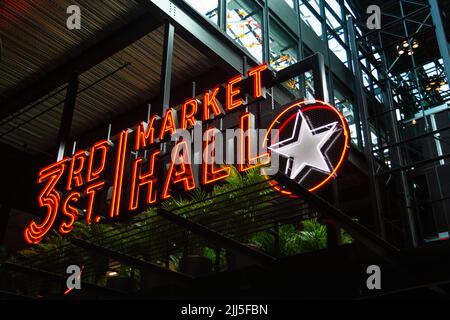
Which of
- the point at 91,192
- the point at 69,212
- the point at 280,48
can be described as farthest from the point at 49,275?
the point at 280,48

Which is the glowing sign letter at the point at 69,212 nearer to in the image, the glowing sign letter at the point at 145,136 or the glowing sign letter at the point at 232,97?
the glowing sign letter at the point at 145,136

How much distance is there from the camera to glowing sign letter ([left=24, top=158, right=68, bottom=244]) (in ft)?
26.5

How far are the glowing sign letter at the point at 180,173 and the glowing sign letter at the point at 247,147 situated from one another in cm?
69

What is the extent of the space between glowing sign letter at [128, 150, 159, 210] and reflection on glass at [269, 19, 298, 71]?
224 inches

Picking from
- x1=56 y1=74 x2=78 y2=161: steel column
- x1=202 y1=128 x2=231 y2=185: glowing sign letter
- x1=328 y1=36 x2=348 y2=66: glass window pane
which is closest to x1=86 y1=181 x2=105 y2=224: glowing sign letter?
x1=56 y1=74 x2=78 y2=161: steel column

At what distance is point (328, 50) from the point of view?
14320 millimetres

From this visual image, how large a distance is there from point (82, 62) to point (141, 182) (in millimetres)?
3997

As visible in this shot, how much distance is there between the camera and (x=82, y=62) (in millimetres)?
9977

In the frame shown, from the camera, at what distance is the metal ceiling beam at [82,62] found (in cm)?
925

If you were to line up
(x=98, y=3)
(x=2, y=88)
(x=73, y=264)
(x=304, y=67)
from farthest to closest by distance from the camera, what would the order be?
(x=2, y=88)
(x=98, y=3)
(x=304, y=67)
(x=73, y=264)

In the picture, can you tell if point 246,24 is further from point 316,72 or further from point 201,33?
point 316,72
